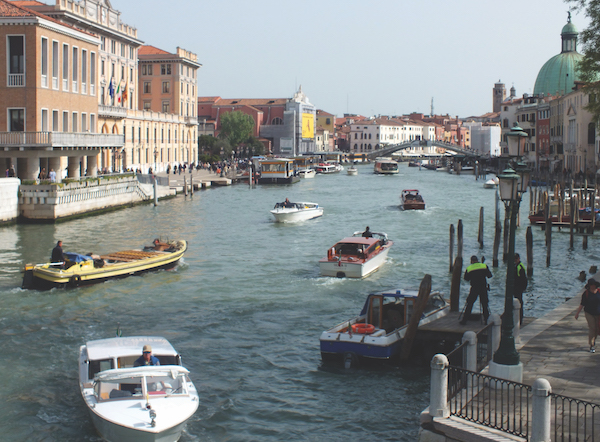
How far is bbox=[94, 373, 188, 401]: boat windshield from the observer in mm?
11016

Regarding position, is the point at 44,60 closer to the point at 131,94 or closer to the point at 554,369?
the point at 131,94

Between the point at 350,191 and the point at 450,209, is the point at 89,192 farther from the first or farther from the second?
the point at 350,191

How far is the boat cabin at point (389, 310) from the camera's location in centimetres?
1538

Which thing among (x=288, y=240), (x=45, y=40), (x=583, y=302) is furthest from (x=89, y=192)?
(x=583, y=302)

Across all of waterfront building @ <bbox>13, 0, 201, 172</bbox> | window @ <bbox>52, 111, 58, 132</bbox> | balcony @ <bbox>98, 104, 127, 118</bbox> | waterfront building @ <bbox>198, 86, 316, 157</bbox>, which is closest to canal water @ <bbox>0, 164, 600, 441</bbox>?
window @ <bbox>52, 111, 58, 132</bbox>

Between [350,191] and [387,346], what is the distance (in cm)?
5185

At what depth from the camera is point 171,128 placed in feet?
260

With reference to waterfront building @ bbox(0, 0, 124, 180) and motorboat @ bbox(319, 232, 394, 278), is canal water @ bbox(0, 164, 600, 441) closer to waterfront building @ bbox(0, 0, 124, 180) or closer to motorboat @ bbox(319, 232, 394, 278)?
motorboat @ bbox(319, 232, 394, 278)

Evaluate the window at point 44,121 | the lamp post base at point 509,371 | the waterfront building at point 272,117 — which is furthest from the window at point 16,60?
the waterfront building at point 272,117

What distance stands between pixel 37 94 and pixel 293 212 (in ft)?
45.5

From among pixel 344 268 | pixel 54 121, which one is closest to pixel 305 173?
pixel 54 121

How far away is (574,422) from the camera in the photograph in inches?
354

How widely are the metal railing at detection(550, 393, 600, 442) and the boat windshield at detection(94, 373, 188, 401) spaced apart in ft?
16.5

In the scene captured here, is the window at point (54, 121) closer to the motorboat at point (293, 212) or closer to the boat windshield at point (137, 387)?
the motorboat at point (293, 212)
